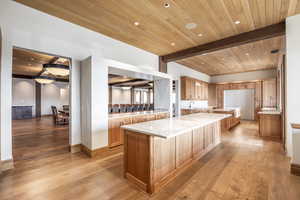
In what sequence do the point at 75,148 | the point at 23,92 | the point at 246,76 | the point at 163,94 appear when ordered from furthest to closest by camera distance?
the point at 23,92 < the point at 246,76 < the point at 163,94 < the point at 75,148

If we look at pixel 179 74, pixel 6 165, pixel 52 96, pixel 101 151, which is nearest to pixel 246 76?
pixel 179 74

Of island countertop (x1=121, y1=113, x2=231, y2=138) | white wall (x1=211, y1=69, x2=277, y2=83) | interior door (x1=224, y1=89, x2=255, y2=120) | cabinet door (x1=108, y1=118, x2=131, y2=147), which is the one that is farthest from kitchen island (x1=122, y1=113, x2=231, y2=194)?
interior door (x1=224, y1=89, x2=255, y2=120)

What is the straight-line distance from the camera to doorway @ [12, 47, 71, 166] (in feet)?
15.1

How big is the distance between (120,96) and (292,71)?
1177cm

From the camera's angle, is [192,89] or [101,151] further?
[192,89]

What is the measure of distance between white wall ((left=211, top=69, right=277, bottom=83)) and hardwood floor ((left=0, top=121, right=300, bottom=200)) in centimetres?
612

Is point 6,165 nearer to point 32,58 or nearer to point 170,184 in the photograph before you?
point 170,184

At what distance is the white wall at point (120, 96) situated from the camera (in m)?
12.5

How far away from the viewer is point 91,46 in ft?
11.3

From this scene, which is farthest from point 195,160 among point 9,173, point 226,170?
point 9,173

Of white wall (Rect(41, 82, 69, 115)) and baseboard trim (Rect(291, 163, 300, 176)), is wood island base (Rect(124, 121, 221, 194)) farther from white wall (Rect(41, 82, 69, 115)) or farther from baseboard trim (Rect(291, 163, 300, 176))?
white wall (Rect(41, 82, 69, 115))

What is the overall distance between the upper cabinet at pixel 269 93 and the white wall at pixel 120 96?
10337mm

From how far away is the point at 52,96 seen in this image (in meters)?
10.3

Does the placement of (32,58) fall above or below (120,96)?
above
